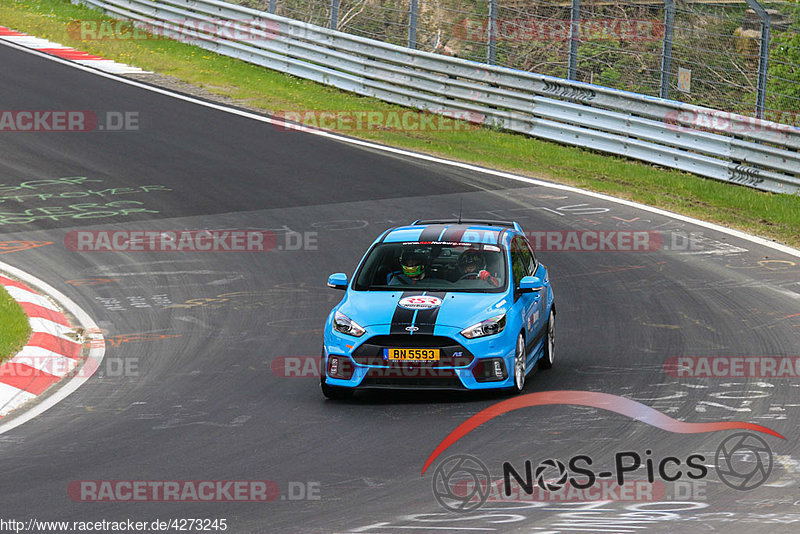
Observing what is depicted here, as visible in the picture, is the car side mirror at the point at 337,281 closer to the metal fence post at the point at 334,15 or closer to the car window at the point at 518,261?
the car window at the point at 518,261

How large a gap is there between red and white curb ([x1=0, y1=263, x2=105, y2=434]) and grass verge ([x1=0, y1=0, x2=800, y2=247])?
30.3ft

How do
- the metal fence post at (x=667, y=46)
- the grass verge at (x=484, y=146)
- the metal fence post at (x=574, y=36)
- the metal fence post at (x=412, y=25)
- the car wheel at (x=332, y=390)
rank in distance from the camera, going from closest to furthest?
the car wheel at (x=332, y=390)
the grass verge at (x=484, y=146)
the metal fence post at (x=667, y=46)
the metal fence post at (x=574, y=36)
the metal fence post at (x=412, y=25)

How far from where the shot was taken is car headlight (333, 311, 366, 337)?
35.7 feet

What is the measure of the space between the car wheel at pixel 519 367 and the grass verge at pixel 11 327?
5.14 m

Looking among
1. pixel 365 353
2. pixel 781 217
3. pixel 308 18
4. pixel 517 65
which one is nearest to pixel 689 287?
pixel 781 217

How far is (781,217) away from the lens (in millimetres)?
18062

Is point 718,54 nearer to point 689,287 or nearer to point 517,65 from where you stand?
point 517,65

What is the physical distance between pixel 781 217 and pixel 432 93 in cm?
862

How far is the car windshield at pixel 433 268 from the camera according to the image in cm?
1155

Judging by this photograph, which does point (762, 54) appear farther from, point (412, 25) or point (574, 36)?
point (412, 25)

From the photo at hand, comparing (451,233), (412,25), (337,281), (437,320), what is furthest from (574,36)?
(437,320)

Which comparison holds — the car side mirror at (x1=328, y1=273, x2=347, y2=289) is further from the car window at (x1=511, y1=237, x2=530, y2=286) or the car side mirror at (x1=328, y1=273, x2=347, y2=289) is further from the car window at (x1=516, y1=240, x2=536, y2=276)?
the car window at (x1=516, y1=240, x2=536, y2=276)

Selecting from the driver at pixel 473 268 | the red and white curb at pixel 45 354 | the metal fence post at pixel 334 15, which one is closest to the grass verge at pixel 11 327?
the red and white curb at pixel 45 354

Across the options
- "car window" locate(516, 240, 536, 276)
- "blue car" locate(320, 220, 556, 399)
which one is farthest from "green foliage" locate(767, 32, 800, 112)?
"blue car" locate(320, 220, 556, 399)
